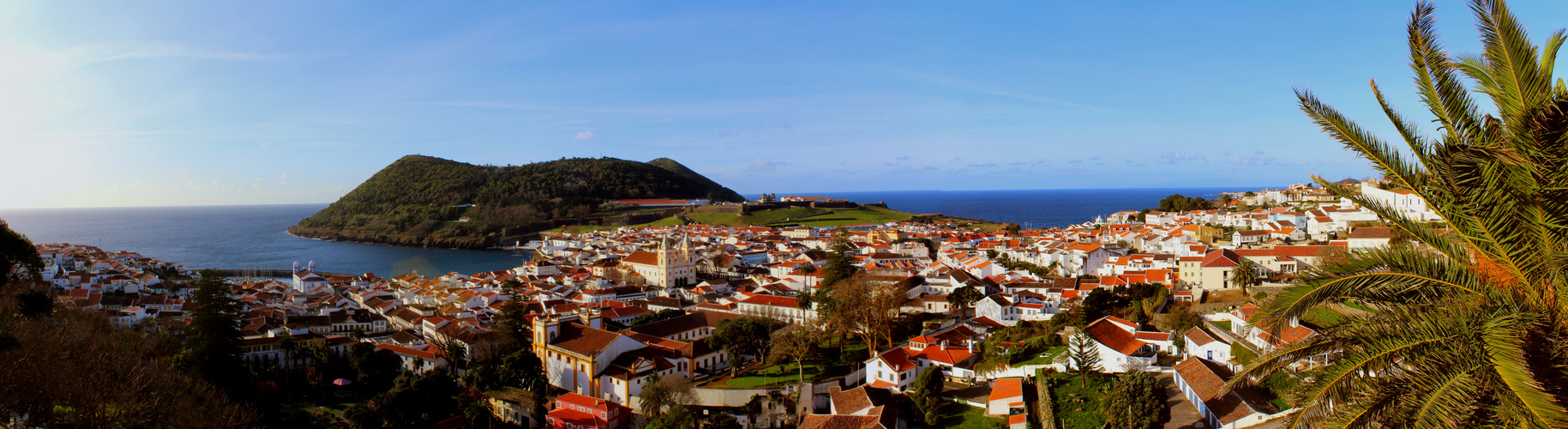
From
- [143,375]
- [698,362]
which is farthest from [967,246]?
[143,375]

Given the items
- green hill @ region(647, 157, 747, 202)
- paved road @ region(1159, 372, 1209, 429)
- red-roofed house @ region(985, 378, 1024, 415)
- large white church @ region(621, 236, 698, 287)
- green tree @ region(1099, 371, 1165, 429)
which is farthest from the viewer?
green hill @ region(647, 157, 747, 202)

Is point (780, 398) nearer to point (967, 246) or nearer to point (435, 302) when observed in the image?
point (435, 302)

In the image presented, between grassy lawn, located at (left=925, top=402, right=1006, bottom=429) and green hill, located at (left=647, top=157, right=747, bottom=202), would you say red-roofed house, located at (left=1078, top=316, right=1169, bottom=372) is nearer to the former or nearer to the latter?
grassy lawn, located at (left=925, top=402, right=1006, bottom=429)

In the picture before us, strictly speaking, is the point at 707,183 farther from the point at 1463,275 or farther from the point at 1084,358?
the point at 1463,275

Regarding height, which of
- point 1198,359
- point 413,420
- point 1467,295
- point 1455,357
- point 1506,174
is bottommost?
point 413,420

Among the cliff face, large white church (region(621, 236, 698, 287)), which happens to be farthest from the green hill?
large white church (region(621, 236, 698, 287))

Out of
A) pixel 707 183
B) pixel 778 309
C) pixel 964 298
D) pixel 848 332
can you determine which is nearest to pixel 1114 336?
pixel 964 298

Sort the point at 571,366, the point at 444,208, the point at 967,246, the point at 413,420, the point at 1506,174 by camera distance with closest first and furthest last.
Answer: the point at 1506,174 → the point at 413,420 → the point at 571,366 → the point at 967,246 → the point at 444,208
